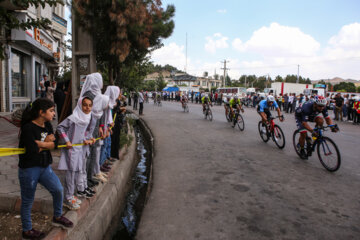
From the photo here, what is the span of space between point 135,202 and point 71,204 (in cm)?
153

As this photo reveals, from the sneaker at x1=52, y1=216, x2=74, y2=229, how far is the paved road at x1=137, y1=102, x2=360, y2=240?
89cm

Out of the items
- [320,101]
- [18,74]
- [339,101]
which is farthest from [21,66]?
[339,101]

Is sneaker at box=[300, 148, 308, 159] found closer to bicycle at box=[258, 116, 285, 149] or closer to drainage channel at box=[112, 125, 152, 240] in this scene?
bicycle at box=[258, 116, 285, 149]

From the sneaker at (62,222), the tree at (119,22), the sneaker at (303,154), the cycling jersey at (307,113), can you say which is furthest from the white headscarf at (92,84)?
the sneaker at (303,154)

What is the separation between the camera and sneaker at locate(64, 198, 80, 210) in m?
3.02

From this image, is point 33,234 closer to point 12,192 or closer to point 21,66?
point 12,192

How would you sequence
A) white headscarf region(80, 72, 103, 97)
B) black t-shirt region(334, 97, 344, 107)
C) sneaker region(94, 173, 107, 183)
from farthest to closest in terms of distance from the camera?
black t-shirt region(334, 97, 344, 107) < sneaker region(94, 173, 107, 183) < white headscarf region(80, 72, 103, 97)

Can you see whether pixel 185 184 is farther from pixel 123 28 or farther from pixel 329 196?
pixel 123 28

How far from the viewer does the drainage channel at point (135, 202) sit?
3.45 m

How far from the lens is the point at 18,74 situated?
14008 mm

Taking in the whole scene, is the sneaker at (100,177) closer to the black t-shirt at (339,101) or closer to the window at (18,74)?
the window at (18,74)

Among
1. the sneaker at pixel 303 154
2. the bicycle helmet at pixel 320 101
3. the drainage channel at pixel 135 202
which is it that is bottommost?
the drainage channel at pixel 135 202

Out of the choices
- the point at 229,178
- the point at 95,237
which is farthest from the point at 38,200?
the point at 229,178

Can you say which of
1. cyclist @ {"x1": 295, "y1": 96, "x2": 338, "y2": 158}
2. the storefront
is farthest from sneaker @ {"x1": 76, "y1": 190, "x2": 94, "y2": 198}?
the storefront
